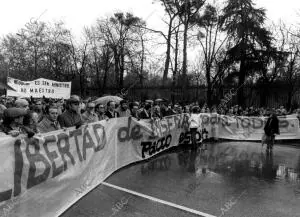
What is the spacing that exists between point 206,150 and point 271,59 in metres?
13.5

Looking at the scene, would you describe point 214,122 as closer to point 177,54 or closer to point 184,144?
point 184,144

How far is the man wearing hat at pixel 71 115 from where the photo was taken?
590 centimetres

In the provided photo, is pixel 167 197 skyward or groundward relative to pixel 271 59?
groundward

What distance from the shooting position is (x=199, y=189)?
6109mm

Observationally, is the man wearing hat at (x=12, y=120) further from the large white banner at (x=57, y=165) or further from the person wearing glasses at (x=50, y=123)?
the person wearing glasses at (x=50, y=123)

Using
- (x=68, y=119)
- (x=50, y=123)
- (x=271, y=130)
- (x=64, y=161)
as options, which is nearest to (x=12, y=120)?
(x=64, y=161)

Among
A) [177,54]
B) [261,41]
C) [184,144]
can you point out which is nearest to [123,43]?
[177,54]

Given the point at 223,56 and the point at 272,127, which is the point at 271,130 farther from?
the point at 223,56

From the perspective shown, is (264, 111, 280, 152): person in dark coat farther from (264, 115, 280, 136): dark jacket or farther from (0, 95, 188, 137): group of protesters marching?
(0, 95, 188, 137): group of protesters marching

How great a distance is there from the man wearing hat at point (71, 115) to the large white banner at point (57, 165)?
0.36 metres

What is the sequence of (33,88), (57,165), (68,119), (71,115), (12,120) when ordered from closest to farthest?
(12,120) → (57,165) → (68,119) → (71,115) → (33,88)

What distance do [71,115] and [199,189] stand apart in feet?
9.14

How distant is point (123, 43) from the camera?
2698 centimetres

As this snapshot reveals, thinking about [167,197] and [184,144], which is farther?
[184,144]
